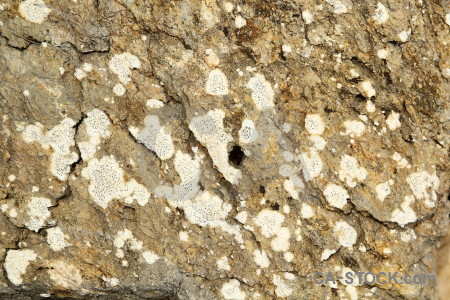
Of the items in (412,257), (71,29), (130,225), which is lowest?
(130,225)

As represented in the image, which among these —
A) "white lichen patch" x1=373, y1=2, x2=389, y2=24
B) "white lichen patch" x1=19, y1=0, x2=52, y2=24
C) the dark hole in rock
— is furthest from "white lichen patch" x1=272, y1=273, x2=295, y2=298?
"white lichen patch" x1=19, y1=0, x2=52, y2=24

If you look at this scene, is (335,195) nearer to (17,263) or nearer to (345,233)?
(345,233)

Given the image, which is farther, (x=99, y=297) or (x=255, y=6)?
(x=99, y=297)

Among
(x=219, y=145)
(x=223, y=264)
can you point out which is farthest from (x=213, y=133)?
(x=223, y=264)

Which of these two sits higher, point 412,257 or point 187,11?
point 187,11

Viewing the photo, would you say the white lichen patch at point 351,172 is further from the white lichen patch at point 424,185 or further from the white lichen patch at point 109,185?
the white lichen patch at point 109,185

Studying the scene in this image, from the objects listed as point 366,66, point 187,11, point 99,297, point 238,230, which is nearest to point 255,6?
point 187,11

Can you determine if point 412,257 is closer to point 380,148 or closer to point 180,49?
point 380,148
